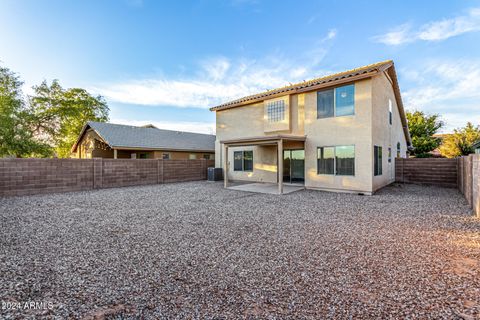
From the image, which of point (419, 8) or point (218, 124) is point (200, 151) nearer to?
point (218, 124)

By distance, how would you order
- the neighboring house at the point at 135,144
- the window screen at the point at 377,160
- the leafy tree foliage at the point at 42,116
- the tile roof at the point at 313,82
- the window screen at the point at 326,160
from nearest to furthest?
the tile roof at the point at 313,82
the window screen at the point at 377,160
the window screen at the point at 326,160
the leafy tree foliage at the point at 42,116
the neighboring house at the point at 135,144

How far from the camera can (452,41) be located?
1089 cm

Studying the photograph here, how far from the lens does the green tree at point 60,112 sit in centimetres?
2322

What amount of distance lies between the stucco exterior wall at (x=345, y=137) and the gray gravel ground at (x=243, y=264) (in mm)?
3307

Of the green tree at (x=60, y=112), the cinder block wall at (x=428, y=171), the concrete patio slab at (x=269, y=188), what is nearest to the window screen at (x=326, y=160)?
the concrete patio slab at (x=269, y=188)

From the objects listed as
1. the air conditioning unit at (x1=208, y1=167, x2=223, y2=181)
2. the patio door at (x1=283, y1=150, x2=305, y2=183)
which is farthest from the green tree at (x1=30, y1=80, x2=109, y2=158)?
the patio door at (x1=283, y1=150, x2=305, y2=183)

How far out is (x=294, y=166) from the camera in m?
12.2

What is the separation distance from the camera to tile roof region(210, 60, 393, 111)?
30.8ft

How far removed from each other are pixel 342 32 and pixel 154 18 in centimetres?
998

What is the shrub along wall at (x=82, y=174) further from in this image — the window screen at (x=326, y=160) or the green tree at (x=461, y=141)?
the green tree at (x=461, y=141)

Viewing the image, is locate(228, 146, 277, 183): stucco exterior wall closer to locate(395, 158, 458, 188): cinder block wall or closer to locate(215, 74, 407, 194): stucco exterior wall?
locate(215, 74, 407, 194): stucco exterior wall

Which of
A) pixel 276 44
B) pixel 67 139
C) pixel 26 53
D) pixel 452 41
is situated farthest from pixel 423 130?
pixel 67 139

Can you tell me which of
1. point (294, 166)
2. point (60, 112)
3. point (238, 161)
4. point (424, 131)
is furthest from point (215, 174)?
point (424, 131)

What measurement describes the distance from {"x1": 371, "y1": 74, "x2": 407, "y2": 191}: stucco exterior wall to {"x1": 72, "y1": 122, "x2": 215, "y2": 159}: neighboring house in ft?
50.1
